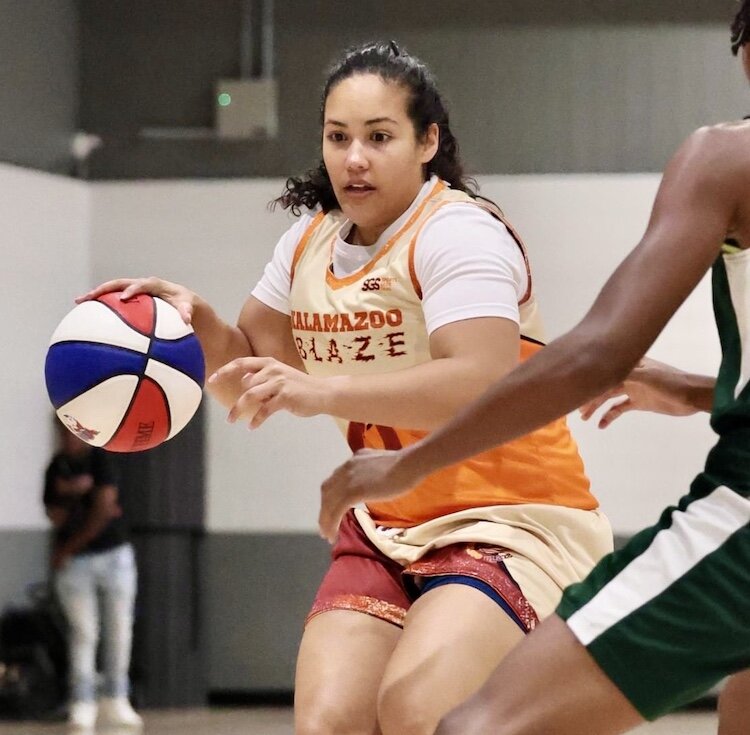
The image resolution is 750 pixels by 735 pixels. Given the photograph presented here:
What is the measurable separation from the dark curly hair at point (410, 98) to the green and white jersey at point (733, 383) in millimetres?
1237

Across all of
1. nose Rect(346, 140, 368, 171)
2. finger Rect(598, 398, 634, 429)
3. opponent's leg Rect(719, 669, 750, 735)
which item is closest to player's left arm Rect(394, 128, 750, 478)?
opponent's leg Rect(719, 669, 750, 735)

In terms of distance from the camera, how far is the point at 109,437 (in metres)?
3.00

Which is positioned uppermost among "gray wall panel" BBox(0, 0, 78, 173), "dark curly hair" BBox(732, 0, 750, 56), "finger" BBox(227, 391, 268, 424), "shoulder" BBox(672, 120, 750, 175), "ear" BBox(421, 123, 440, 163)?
"gray wall panel" BBox(0, 0, 78, 173)

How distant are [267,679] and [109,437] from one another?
16.2 ft

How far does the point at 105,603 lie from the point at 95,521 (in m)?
0.45

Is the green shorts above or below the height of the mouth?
below

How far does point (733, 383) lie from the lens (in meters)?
1.96

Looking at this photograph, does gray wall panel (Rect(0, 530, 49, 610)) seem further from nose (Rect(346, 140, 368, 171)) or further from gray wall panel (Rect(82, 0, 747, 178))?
nose (Rect(346, 140, 368, 171))

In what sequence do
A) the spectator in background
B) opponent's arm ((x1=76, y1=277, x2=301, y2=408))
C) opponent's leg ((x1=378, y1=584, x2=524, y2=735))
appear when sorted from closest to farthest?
1. opponent's leg ((x1=378, y1=584, x2=524, y2=735))
2. opponent's arm ((x1=76, y1=277, x2=301, y2=408))
3. the spectator in background

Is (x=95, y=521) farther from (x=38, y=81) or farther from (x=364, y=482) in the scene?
(x=364, y=482)

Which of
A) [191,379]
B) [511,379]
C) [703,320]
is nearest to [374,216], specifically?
[191,379]

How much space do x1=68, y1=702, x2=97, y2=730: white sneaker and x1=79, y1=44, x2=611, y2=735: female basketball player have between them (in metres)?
4.20

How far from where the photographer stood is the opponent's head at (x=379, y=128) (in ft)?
9.85

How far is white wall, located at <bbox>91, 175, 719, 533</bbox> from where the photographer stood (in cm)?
742
